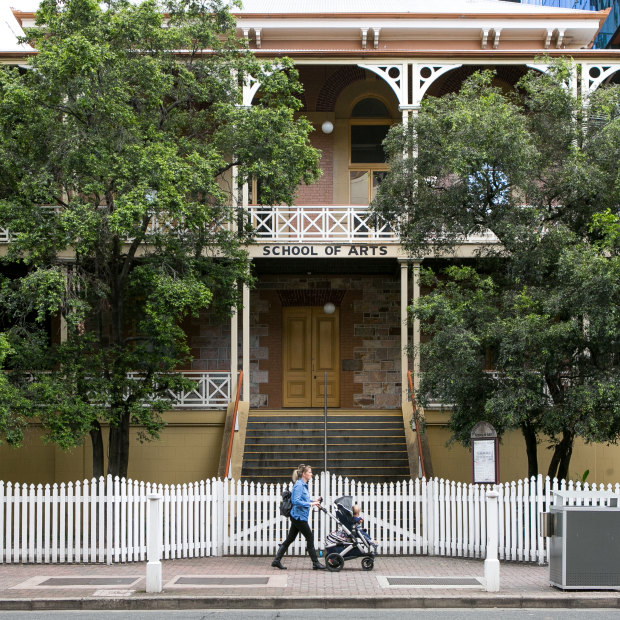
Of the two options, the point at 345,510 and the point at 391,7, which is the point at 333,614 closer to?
the point at 345,510

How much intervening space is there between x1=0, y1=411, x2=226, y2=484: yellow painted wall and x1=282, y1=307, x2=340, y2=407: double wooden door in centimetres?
345

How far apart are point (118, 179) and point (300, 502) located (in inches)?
208

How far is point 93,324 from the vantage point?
19.9m

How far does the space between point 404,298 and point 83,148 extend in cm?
738

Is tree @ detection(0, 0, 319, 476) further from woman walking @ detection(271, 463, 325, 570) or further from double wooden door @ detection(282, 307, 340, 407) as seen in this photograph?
double wooden door @ detection(282, 307, 340, 407)

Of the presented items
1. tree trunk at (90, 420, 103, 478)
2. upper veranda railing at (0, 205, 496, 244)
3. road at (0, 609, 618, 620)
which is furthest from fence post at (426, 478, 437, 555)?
upper veranda railing at (0, 205, 496, 244)

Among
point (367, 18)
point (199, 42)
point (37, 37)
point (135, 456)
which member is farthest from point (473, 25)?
point (135, 456)

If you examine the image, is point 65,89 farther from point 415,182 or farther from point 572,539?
point 572,539

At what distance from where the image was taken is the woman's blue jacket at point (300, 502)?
12.0 m

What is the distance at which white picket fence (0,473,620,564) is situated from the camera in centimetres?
1275

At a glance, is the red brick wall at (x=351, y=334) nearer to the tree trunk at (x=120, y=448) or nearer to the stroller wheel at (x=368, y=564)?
the tree trunk at (x=120, y=448)

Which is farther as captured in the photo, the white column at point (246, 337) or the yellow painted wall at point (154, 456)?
the white column at point (246, 337)

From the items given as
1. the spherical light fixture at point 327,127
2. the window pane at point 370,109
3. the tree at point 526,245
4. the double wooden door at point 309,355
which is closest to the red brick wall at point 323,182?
the spherical light fixture at point 327,127

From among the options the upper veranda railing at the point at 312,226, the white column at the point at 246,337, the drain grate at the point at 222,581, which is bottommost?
the drain grate at the point at 222,581
